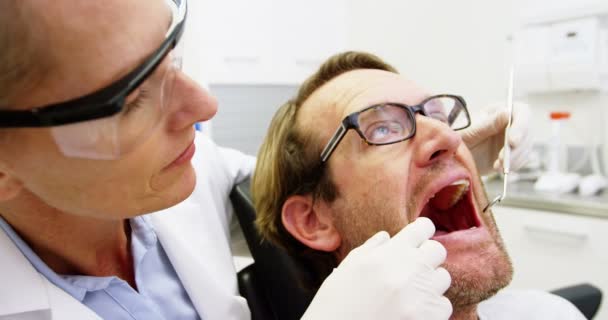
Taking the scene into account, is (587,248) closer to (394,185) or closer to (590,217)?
(590,217)

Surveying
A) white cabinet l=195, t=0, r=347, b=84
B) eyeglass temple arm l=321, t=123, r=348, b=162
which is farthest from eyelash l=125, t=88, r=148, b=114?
white cabinet l=195, t=0, r=347, b=84

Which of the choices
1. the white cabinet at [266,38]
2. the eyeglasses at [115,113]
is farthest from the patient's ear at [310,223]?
the white cabinet at [266,38]

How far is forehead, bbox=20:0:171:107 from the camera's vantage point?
50 cm

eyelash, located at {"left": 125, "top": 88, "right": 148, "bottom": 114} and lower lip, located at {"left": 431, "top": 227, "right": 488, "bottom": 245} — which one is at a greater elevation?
eyelash, located at {"left": 125, "top": 88, "right": 148, "bottom": 114}

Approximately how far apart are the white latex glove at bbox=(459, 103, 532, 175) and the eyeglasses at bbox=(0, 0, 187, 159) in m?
0.90

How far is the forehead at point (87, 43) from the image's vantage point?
0.50m

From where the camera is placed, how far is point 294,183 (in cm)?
113

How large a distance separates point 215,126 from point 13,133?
6.60 ft

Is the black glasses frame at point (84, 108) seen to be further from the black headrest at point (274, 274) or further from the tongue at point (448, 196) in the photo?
the tongue at point (448, 196)

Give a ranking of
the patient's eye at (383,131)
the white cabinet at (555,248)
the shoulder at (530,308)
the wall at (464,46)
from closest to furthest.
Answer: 1. the patient's eye at (383,131)
2. the shoulder at (530,308)
3. the white cabinet at (555,248)
4. the wall at (464,46)

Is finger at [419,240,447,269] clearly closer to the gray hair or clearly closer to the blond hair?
the blond hair

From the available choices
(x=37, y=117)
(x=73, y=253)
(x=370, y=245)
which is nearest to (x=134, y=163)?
(x=37, y=117)

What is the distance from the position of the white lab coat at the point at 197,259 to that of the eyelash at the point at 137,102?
40 cm

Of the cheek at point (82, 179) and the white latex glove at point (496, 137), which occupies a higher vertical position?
the cheek at point (82, 179)
